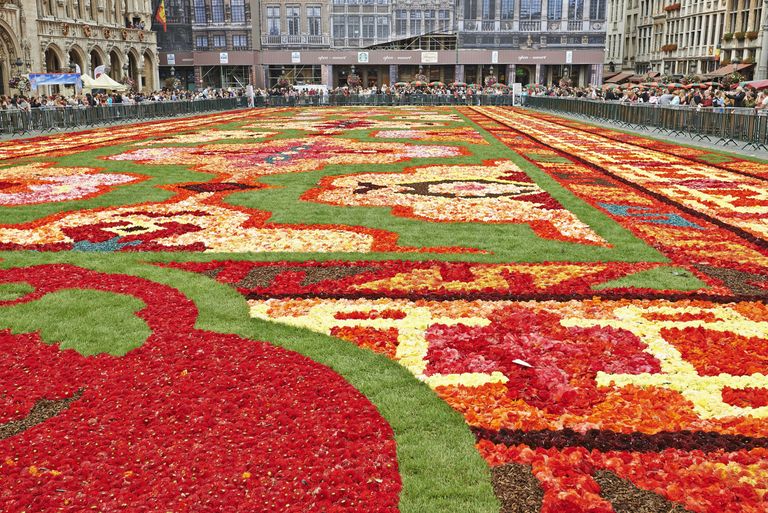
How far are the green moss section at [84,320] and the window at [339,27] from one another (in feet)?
236

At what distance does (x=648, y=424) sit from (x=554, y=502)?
1123 millimetres

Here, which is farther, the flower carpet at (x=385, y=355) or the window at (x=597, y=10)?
the window at (x=597, y=10)

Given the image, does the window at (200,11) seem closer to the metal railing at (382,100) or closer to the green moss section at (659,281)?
the metal railing at (382,100)

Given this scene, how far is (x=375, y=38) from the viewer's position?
7462 centimetres

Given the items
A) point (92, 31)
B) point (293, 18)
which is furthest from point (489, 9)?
point (92, 31)

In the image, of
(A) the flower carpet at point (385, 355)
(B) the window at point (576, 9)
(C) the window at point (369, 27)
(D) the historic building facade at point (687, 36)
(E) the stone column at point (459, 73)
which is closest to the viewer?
(A) the flower carpet at point (385, 355)

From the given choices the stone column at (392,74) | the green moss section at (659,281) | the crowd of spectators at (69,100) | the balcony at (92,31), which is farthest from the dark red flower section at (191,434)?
the stone column at (392,74)

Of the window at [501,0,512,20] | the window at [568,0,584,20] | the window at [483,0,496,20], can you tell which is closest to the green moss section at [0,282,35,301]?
the window at [483,0,496,20]

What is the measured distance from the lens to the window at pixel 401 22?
7469 centimetres

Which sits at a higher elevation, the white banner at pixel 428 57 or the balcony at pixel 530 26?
the balcony at pixel 530 26

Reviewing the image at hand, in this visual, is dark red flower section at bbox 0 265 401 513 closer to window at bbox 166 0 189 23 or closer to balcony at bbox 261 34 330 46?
balcony at bbox 261 34 330 46

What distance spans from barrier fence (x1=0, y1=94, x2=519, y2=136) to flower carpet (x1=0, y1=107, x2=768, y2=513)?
1940 centimetres

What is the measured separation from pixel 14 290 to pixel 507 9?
74919 millimetres

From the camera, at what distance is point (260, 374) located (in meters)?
5.02
